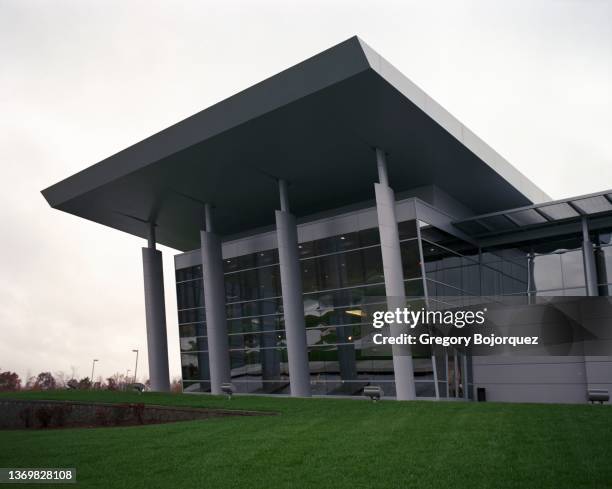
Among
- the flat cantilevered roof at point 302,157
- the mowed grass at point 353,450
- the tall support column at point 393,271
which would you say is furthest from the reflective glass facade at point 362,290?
the mowed grass at point 353,450

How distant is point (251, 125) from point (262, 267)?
36.5 feet

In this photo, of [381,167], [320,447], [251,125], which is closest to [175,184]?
[251,125]

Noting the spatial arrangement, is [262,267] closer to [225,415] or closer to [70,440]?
[225,415]

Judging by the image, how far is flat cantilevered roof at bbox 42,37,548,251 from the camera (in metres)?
22.9

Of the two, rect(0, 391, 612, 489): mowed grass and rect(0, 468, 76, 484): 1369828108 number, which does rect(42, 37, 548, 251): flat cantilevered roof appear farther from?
rect(0, 468, 76, 484): 1369828108 number

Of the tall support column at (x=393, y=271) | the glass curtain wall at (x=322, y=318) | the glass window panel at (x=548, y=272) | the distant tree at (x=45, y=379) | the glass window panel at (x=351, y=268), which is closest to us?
the tall support column at (x=393, y=271)

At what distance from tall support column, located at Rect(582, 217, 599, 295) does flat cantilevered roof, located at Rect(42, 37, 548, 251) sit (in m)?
4.12

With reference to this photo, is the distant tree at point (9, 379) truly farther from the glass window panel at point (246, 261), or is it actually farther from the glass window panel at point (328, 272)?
the glass window panel at point (328, 272)

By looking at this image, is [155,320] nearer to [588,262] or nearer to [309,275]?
[309,275]

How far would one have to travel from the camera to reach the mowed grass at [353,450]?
31.3 feet

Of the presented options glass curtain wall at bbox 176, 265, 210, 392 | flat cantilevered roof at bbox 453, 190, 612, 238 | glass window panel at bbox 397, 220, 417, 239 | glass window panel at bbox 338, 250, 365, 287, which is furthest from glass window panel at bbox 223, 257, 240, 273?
flat cantilevered roof at bbox 453, 190, 612, 238

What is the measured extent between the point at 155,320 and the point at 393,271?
1993cm

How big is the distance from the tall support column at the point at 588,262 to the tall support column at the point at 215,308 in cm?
1940

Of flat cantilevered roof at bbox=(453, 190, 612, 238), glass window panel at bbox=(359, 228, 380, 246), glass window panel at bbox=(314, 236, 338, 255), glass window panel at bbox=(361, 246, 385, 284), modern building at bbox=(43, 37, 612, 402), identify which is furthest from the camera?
glass window panel at bbox=(314, 236, 338, 255)
